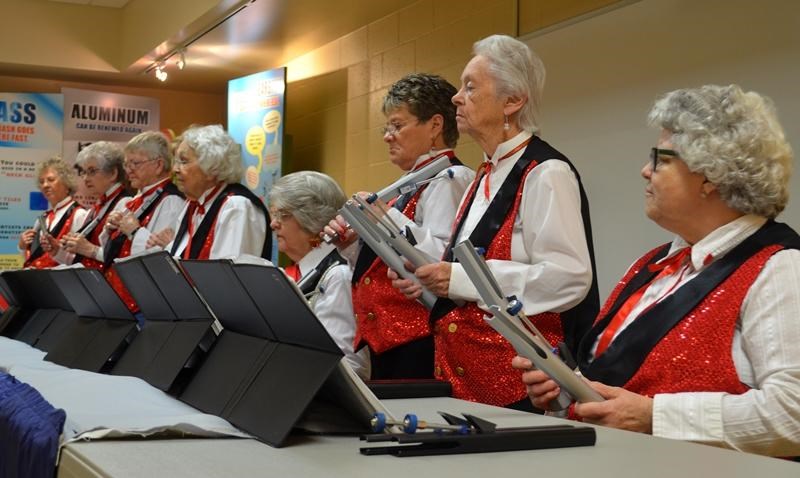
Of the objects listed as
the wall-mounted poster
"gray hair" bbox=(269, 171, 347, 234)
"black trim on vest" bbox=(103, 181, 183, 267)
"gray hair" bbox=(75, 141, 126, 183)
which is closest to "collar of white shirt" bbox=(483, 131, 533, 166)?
"gray hair" bbox=(269, 171, 347, 234)

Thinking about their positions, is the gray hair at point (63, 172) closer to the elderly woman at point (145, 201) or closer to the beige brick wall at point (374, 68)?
the beige brick wall at point (374, 68)

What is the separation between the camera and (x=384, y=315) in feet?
8.75

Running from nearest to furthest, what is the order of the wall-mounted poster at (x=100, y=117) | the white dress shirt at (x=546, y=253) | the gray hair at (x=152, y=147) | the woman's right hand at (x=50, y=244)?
the white dress shirt at (x=546, y=253)
the gray hair at (x=152, y=147)
the woman's right hand at (x=50, y=244)
the wall-mounted poster at (x=100, y=117)

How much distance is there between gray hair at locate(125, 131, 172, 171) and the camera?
4.54 m

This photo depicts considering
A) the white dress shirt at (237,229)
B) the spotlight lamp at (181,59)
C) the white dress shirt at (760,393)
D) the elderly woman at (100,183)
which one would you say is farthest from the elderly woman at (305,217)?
the spotlight lamp at (181,59)

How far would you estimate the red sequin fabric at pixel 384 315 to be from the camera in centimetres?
264

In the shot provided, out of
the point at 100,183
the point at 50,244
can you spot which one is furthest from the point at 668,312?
the point at 50,244

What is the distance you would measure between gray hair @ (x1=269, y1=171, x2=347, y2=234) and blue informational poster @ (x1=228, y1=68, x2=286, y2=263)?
11.3 ft

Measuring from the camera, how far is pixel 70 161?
8.32 metres

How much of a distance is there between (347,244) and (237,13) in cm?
337

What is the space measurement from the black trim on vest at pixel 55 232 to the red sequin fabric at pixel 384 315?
3.71m

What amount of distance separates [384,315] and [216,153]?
1444mm

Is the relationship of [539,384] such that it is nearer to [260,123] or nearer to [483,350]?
[483,350]

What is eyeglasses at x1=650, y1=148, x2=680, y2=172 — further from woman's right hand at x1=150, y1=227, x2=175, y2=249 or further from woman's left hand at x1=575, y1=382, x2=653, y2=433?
woman's right hand at x1=150, y1=227, x2=175, y2=249
